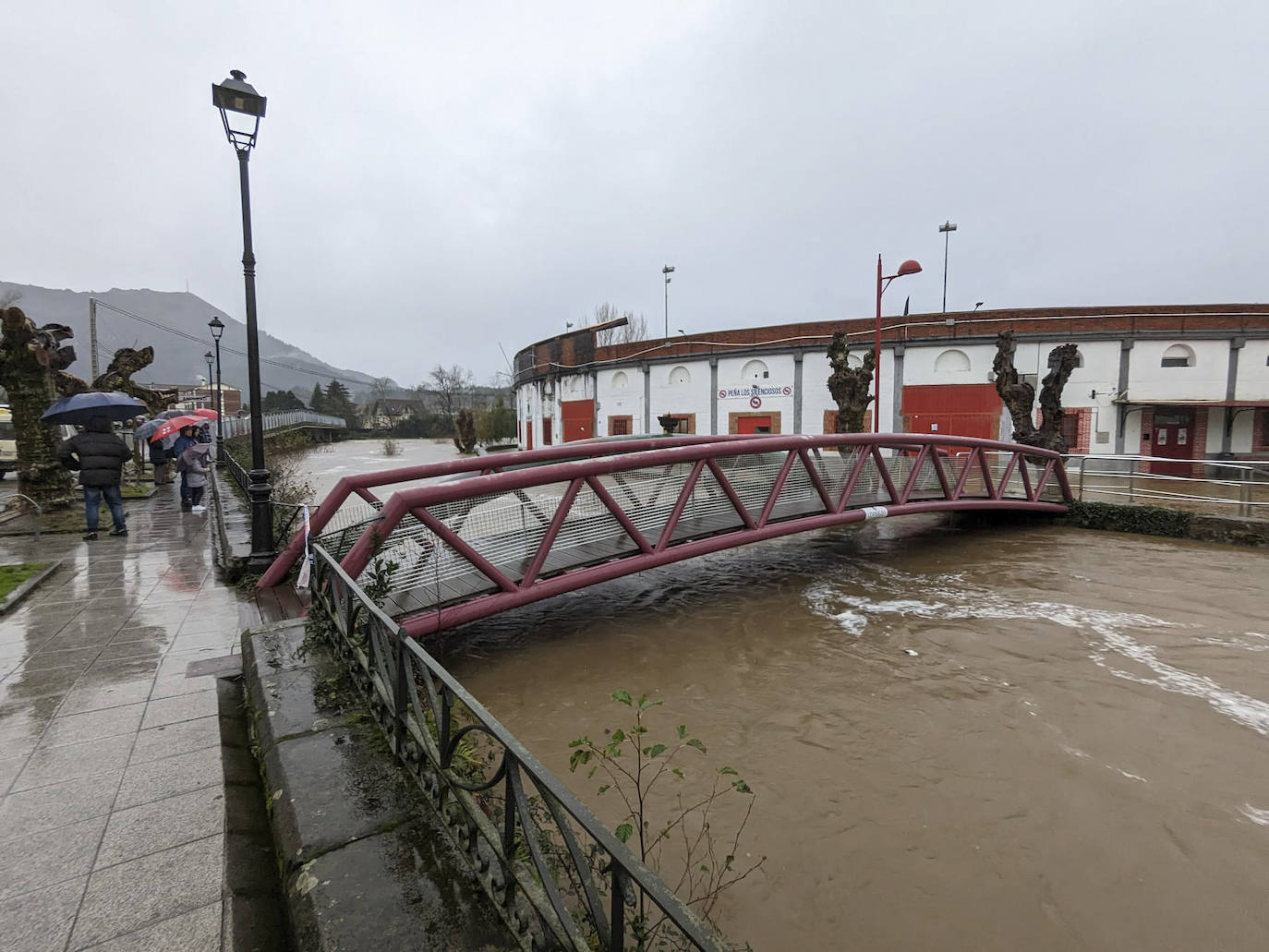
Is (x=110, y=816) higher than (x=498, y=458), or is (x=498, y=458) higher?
(x=498, y=458)

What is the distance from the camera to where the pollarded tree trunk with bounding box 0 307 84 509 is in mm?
9547

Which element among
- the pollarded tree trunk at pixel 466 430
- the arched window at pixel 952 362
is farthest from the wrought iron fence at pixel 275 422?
the arched window at pixel 952 362

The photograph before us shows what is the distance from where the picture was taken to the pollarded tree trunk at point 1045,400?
1571cm

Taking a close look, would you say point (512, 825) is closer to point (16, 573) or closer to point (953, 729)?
point (953, 729)

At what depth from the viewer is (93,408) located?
744 centimetres

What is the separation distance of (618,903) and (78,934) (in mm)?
1832

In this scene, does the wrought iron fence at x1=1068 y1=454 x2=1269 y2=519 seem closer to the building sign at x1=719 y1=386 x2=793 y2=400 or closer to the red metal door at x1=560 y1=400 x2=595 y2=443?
the building sign at x1=719 y1=386 x2=793 y2=400

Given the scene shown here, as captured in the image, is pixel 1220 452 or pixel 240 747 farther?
pixel 1220 452

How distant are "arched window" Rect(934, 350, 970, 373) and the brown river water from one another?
13822 millimetres

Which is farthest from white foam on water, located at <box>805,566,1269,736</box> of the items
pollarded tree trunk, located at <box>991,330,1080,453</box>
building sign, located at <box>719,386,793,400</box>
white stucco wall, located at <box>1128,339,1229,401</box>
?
white stucco wall, located at <box>1128,339,1229,401</box>

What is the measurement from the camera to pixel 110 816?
2.49 meters

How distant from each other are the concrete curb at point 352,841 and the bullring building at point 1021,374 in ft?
61.5

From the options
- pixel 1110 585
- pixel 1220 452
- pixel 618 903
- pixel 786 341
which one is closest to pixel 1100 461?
pixel 1220 452

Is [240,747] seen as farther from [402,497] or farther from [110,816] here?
[402,497]
